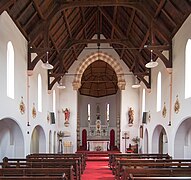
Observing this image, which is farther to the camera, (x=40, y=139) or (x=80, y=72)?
(x=80, y=72)

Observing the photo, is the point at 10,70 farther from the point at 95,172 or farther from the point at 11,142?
the point at 95,172

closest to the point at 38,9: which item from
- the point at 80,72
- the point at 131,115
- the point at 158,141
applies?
the point at 158,141

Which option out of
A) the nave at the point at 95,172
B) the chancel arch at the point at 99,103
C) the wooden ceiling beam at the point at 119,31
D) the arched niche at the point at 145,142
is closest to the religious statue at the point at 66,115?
the chancel arch at the point at 99,103

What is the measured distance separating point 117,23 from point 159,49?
5.96m

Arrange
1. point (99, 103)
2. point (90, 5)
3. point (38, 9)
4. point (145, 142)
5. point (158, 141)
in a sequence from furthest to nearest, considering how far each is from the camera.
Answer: point (99, 103) → point (145, 142) → point (158, 141) → point (90, 5) → point (38, 9)

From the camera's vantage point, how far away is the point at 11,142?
1405 cm

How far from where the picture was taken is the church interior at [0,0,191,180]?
12.0m

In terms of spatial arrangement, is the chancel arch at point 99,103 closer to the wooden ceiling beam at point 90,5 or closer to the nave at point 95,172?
the nave at point 95,172

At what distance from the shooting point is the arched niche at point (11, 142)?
1387 centimetres

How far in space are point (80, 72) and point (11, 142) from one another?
11013 millimetres

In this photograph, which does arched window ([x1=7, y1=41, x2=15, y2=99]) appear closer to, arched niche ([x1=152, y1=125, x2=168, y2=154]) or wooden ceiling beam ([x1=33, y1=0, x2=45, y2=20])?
wooden ceiling beam ([x1=33, y1=0, x2=45, y2=20])

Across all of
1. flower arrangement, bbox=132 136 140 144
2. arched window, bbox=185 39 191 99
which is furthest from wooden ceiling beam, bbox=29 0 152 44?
flower arrangement, bbox=132 136 140 144

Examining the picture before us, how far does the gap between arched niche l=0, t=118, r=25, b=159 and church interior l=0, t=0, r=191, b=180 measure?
1.6 inches

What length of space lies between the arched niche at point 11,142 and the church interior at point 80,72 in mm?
40
